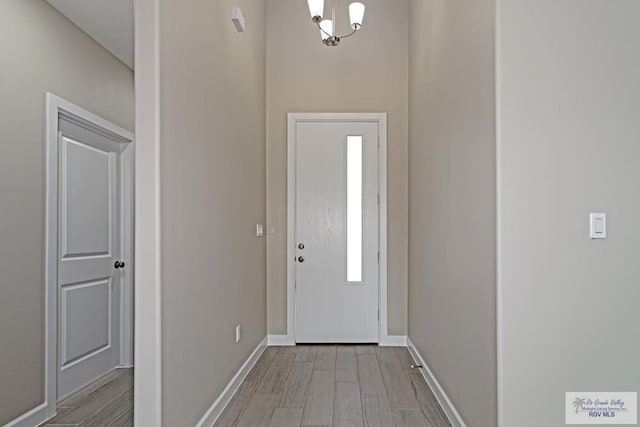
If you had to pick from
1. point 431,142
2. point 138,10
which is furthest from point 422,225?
point 138,10

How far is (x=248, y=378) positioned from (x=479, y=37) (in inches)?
113

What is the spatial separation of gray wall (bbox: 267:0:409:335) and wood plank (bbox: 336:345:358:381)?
67 centimetres

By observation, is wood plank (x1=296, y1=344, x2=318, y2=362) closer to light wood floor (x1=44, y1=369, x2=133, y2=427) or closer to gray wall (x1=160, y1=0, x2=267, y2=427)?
gray wall (x1=160, y1=0, x2=267, y2=427)

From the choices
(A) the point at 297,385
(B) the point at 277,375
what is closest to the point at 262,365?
(B) the point at 277,375

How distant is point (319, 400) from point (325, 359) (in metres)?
1.04

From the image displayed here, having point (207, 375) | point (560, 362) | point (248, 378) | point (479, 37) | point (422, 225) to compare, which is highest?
point (479, 37)

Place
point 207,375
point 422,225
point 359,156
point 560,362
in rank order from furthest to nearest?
point 359,156, point 422,225, point 207,375, point 560,362

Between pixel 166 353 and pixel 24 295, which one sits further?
pixel 24 295

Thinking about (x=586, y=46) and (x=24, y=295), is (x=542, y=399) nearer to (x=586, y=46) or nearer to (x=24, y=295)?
(x=586, y=46)

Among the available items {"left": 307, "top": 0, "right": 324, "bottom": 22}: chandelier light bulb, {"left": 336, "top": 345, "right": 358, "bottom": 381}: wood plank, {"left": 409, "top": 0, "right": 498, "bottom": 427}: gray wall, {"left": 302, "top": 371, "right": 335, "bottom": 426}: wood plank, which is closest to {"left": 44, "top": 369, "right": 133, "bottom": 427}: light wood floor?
{"left": 302, "top": 371, "right": 335, "bottom": 426}: wood plank

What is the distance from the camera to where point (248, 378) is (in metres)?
3.71

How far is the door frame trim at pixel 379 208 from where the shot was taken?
4.75m

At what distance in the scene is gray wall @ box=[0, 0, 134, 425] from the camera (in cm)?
272

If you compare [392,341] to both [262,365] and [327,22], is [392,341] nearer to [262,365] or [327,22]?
[262,365]
